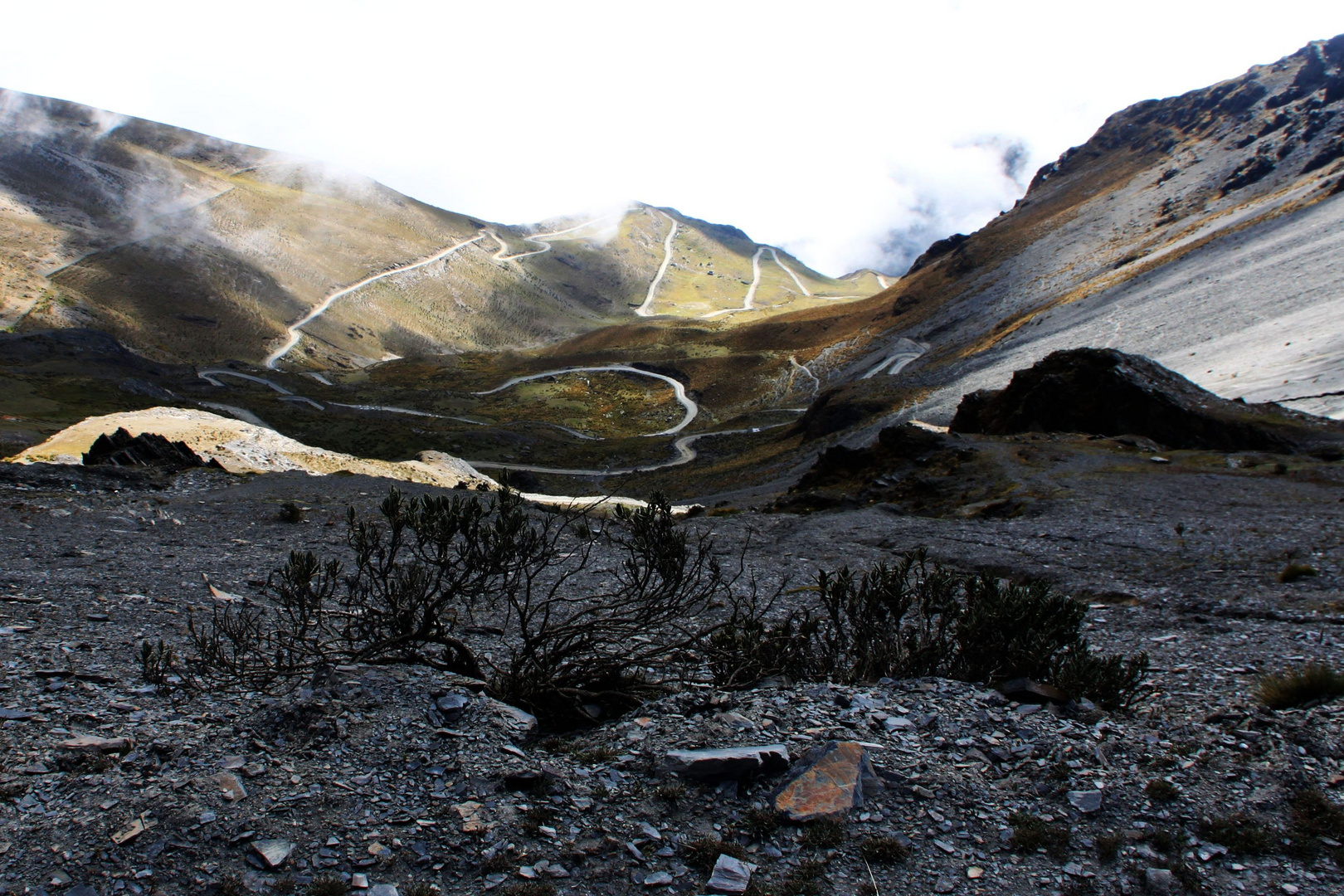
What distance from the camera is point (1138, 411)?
75.8 feet

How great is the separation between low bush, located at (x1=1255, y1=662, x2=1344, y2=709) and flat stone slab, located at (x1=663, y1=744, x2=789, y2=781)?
4.10 metres

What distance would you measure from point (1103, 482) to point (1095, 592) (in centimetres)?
866

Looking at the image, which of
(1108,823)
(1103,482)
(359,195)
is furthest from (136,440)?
(359,195)

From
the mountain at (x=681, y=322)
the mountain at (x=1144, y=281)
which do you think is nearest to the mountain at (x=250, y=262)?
the mountain at (x=681, y=322)

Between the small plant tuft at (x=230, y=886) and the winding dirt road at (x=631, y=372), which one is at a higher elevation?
the winding dirt road at (x=631, y=372)

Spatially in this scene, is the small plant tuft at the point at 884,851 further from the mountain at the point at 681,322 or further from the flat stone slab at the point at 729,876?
the mountain at the point at 681,322

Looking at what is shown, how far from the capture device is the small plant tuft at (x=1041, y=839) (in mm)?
4086

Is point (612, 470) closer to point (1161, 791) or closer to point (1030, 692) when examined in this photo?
point (1030, 692)

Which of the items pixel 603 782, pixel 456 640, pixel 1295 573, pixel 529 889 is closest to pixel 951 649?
pixel 603 782

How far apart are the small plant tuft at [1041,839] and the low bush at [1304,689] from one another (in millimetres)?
2640

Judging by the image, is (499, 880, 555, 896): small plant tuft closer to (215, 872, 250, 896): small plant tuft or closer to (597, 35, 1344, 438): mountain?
(215, 872, 250, 896): small plant tuft

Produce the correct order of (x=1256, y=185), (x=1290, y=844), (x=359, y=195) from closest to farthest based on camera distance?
(x=1290, y=844) < (x=1256, y=185) < (x=359, y=195)

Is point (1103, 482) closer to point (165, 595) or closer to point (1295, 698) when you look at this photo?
point (1295, 698)

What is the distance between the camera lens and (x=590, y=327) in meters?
158
